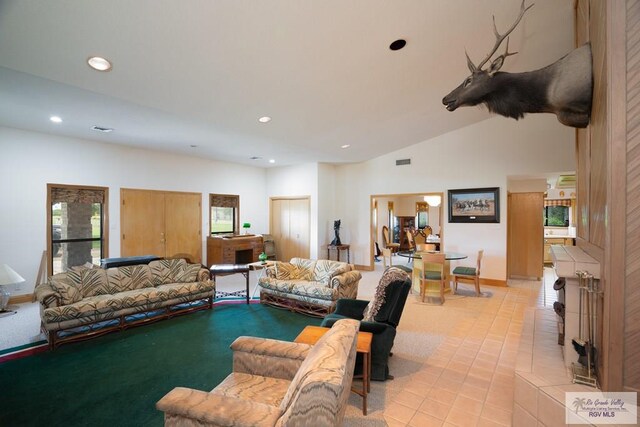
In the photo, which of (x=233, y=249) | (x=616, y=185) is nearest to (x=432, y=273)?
(x=616, y=185)

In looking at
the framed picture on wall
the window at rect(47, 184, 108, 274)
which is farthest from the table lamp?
the framed picture on wall

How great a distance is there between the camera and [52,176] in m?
5.03

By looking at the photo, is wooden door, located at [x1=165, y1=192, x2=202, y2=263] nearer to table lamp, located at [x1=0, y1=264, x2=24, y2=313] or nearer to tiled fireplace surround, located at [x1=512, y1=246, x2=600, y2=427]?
table lamp, located at [x1=0, y1=264, x2=24, y2=313]

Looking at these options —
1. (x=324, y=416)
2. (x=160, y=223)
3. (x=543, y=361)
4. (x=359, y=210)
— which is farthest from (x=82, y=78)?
(x=359, y=210)

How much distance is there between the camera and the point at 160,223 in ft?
20.9

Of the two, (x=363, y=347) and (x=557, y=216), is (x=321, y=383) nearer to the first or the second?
(x=363, y=347)

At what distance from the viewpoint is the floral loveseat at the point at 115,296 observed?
10.4 feet

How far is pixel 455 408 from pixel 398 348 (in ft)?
3.29

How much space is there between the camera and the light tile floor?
209 cm

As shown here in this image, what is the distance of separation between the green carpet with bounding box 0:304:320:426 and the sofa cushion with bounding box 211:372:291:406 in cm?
76

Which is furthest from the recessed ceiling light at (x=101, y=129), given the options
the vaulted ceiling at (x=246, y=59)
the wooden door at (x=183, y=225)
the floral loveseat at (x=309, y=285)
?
the floral loveseat at (x=309, y=285)

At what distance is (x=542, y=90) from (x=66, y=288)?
5.11 meters

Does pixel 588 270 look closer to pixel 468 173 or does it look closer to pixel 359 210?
pixel 468 173

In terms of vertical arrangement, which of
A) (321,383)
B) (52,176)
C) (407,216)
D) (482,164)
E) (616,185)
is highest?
(482,164)
